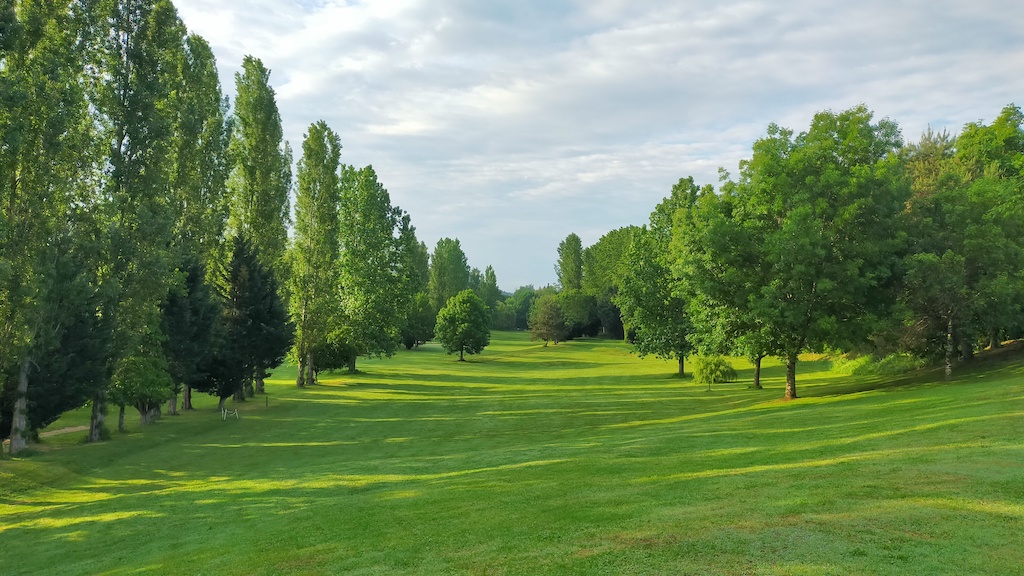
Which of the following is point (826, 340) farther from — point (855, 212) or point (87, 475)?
point (87, 475)

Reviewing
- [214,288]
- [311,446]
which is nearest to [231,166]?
[214,288]

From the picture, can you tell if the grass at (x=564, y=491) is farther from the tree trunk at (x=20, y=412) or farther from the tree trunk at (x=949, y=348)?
the tree trunk at (x=949, y=348)

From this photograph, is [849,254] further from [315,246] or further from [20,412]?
[315,246]

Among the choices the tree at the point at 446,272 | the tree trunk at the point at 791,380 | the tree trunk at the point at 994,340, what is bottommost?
the tree trunk at the point at 791,380

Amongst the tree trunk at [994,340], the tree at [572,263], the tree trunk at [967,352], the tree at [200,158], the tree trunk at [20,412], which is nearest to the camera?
the tree trunk at [20,412]

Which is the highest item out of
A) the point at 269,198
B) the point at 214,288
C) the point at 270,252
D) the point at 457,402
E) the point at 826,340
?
the point at 269,198

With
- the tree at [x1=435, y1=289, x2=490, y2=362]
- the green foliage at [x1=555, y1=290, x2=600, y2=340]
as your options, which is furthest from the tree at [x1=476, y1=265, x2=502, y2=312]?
the tree at [x1=435, y1=289, x2=490, y2=362]

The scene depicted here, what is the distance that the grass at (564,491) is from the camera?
8.47 m

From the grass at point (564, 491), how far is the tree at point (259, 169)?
55.2 feet

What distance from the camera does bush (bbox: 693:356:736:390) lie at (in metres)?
45.6

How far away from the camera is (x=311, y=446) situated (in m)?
26.6

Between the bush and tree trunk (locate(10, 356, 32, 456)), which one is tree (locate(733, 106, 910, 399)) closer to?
the bush

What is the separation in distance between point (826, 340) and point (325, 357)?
148 feet

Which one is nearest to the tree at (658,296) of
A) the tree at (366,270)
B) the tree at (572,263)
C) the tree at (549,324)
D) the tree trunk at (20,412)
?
the tree at (366,270)
